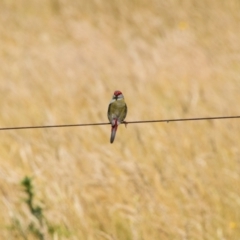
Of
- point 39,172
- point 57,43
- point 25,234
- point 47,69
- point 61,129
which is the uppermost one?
point 57,43

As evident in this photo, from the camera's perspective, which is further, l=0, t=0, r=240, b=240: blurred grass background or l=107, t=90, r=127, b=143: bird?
l=0, t=0, r=240, b=240: blurred grass background

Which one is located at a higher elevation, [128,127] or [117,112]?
[128,127]

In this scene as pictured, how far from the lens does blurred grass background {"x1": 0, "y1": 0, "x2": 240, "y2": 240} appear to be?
2.54 meters

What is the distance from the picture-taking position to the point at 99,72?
4117mm

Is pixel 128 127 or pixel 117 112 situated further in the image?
pixel 128 127

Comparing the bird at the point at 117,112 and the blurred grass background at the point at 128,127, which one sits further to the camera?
the blurred grass background at the point at 128,127

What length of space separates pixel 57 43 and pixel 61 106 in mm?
1758

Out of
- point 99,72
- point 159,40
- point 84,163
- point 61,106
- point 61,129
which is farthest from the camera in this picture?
point 159,40

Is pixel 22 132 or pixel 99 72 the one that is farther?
pixel 99 72

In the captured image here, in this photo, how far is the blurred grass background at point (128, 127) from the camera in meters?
2.54

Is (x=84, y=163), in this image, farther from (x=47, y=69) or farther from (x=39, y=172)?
(x=47, y=69)

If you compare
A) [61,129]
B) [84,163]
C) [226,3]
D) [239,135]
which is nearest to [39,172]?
[84,163]

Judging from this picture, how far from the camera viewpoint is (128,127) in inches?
129

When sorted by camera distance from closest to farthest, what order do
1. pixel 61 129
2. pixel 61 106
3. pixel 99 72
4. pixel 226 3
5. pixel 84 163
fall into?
pixel 84 163, pixel 61 129, pixel 61 106, pixel 99 72, pixel 226 3
